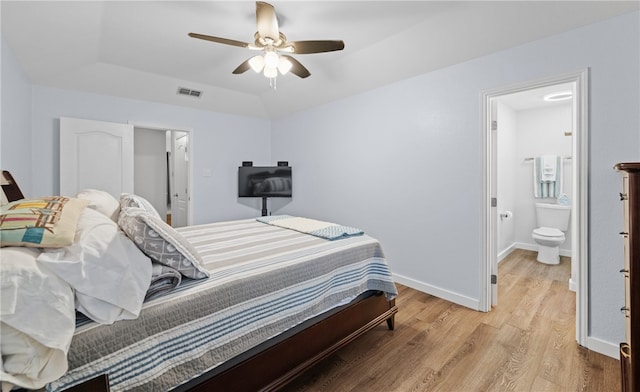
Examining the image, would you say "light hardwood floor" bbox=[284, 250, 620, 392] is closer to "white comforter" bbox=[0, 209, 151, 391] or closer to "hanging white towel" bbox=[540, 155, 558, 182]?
"white comforter" bbox=[0, 209, 151, 391]

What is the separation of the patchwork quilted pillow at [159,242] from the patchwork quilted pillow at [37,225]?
0.22m

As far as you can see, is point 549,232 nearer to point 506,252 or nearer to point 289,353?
point 506,252

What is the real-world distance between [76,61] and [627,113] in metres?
4.77

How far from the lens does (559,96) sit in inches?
148

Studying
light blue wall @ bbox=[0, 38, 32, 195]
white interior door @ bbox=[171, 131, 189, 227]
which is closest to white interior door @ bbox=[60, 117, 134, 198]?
light blue wall @ bbox=[0, 38, 32, 195]

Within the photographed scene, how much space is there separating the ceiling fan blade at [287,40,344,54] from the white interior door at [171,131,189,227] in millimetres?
2975

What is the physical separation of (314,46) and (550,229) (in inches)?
167

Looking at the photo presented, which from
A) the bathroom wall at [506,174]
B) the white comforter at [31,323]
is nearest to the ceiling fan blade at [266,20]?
the white comforter at [31,323]

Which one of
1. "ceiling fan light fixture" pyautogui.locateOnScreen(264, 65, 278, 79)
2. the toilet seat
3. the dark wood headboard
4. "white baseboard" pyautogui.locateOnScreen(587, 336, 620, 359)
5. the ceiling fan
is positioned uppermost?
the ceiling fan

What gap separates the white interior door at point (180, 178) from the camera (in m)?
4.62

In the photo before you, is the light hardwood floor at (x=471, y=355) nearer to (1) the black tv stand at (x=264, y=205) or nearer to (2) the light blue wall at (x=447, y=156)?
(2) the light blue wall at (x=447, y=156)

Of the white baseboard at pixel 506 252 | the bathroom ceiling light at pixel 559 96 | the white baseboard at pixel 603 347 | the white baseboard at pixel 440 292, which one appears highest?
the bathroom ceiling light at pixel 559 96

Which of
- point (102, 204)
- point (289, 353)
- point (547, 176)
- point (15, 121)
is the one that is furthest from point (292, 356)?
point (547, 176)

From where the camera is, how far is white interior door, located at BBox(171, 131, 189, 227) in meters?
4.62
